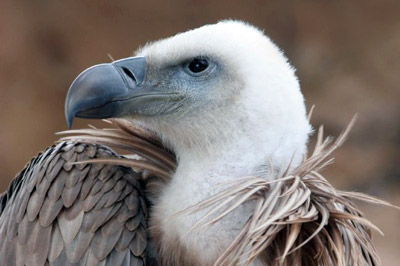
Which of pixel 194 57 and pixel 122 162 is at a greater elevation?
pixel 194 57

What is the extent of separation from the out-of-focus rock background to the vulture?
3.35 metres

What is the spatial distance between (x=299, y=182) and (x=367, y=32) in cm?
377

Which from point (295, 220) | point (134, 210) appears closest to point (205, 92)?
point (134, 210)

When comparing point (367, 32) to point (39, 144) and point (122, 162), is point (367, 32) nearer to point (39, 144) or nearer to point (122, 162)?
point (39, 144)

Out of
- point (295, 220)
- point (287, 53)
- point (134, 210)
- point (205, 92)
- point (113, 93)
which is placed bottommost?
point (287, 53)

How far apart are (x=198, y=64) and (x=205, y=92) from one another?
0.09 m

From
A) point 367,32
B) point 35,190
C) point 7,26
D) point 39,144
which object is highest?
point 7,26

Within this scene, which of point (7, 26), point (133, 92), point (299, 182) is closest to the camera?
point (299, 182)

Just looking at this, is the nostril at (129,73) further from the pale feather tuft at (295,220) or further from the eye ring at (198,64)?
the pale feather tuft at (295,220)

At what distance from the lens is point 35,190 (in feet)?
7.45

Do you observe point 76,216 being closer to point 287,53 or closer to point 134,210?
point 134,210

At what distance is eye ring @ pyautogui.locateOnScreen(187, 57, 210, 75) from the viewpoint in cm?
228

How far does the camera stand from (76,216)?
2.18m

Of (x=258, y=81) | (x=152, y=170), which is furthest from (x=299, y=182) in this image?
(x=152, y=170)
